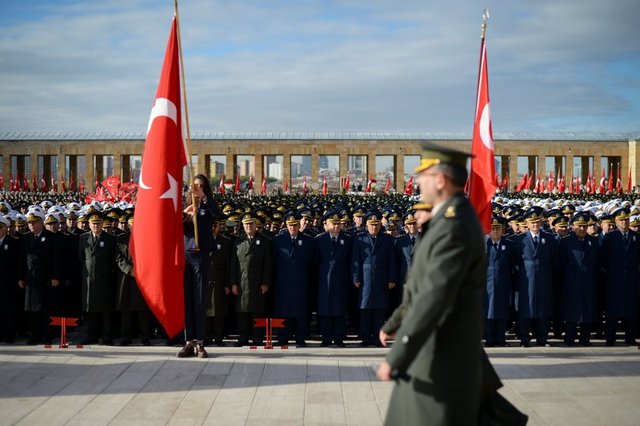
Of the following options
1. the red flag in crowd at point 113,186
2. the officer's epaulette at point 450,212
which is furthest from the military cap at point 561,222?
the red flag in crowd at point 113,186

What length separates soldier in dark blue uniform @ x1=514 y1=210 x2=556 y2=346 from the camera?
419 inches

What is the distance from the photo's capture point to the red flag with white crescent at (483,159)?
28.8 feet

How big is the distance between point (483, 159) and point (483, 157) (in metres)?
0.05

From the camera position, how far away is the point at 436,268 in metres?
3.70

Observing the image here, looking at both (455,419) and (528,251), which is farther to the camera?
(528,251)

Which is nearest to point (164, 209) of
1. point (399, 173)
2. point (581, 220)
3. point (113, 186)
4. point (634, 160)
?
point (581, 220)

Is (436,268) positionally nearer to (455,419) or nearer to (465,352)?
(465,352)

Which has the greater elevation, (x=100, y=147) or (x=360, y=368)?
(x=100, y=147)

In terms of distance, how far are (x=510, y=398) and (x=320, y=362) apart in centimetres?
260

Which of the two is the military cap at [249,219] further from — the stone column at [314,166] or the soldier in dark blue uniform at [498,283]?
the stone column at [314,166]

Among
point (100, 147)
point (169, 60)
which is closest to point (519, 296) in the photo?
point (169, 60)

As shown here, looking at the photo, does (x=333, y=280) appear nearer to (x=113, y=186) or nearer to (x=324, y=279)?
(x=324, y=279)

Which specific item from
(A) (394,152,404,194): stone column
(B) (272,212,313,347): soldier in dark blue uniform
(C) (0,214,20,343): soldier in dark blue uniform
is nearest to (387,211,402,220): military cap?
(B) (272,212,313,347): soldier in dark blue uniform

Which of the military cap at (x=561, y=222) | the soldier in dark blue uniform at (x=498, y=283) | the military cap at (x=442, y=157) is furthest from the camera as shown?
the military cap at (x=561, y=222)
